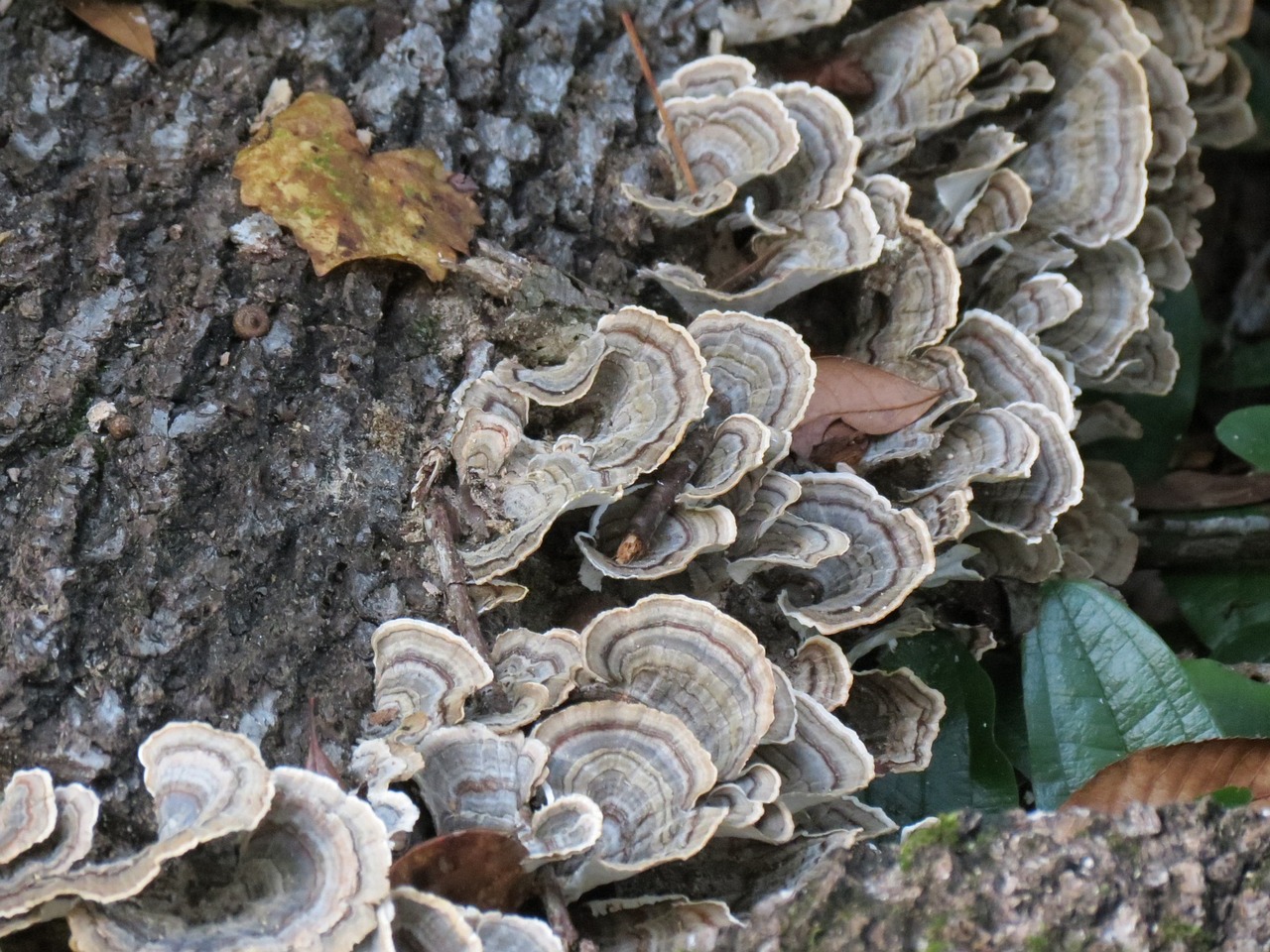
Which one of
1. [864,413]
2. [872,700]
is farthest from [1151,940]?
[864,413]

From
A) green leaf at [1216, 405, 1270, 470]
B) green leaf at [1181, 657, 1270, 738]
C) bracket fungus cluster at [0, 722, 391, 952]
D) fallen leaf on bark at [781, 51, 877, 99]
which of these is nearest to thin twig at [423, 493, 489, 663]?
bracket fungus cluster at [0, 722, 391, 952]

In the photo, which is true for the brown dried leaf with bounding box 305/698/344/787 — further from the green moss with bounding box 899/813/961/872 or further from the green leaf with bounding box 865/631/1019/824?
the green leaf with bounding box 865/631/1019/824

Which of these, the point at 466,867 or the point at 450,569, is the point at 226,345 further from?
the point at 466,867

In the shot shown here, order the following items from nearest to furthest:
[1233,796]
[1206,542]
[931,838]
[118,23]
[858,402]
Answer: [931,838] → [1233,796] → [858,402] → [118,23] → [1206,542]

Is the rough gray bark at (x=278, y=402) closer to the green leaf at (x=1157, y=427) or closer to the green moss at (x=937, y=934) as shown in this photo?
the green moss at (x=937, y=934)

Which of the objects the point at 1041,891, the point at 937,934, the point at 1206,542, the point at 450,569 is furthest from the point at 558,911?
the point at 1206,542

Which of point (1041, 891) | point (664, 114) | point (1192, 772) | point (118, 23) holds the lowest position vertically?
point (1192, 772)
